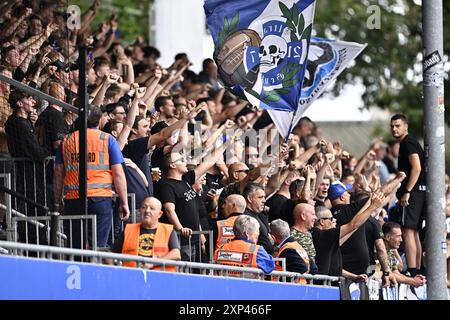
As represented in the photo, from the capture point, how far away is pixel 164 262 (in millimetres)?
13250

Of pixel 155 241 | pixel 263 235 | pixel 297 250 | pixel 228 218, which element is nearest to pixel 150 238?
pixel 155 241

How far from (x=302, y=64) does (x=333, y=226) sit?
206cm

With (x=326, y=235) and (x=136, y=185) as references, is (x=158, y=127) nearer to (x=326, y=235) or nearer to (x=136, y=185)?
(x=136, y=185)

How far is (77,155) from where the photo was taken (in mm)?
13562

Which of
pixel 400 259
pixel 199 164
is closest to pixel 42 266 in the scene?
pixel 199 164

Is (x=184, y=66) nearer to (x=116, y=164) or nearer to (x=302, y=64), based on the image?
(x=302, y=64)

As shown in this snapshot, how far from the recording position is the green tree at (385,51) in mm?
36875

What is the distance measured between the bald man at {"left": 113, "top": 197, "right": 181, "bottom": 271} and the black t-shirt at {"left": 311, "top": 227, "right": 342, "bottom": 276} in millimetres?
3120

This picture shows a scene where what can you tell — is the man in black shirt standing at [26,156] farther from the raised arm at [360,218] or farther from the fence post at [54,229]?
the raised arm at [360,218]

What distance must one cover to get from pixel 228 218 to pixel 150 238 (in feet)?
6.48

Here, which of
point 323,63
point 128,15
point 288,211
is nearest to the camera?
point 288,211

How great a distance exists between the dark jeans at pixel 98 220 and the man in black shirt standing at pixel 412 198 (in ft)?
16.8
